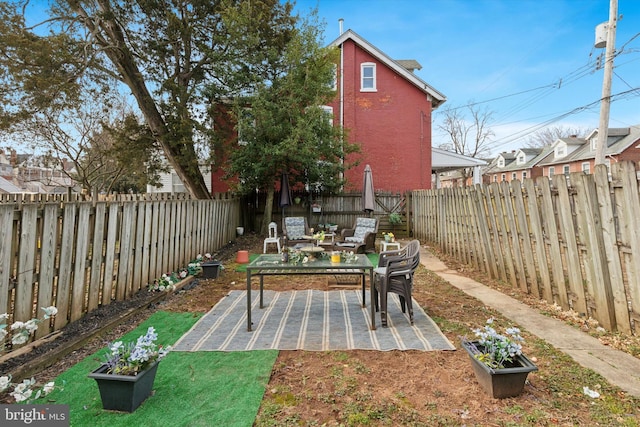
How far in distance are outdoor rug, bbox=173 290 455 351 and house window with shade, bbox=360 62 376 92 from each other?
470 inches

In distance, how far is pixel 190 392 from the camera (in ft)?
8.63

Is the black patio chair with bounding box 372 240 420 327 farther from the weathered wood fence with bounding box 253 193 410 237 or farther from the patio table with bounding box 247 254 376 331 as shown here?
the weathered wood fence with bounding box 253 193 410 237

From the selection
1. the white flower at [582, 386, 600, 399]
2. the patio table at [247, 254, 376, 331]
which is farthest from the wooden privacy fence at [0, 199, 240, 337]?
the white flower at [582, 386, 600, 399]

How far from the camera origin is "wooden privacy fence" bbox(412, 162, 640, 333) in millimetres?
3346

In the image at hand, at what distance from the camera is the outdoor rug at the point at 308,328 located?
350 centimetres

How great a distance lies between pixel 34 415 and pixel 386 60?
15546 mm

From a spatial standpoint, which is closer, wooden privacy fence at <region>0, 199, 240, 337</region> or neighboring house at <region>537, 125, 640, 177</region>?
wooden privacy fence at <region>0, 199, 240, 337</region>

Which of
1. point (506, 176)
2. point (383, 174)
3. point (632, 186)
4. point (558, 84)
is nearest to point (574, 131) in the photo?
point (506, 176)

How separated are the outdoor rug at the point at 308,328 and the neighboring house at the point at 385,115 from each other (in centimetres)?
1044

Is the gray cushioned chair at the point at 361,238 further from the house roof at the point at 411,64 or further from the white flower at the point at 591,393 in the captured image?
the house roof at the point at 411,64

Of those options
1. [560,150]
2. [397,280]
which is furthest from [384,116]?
[560,150]

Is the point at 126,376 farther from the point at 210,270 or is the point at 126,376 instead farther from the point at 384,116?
the point at 384,116

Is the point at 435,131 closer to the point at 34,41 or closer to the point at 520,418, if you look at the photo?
the point at 34,41

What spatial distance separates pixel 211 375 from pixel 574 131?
4892 centimetres
